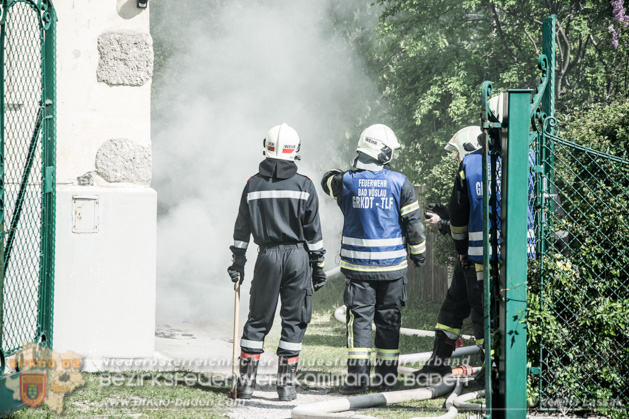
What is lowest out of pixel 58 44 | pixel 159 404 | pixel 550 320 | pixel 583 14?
pixel 159 404

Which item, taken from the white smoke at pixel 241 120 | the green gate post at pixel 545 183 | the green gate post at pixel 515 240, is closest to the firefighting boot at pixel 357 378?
the green gate post at pixel 545 183

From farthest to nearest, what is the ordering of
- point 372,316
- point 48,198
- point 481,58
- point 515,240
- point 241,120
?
point 241,120, point 481,58, point 372,316, point 48,198, point 515,240

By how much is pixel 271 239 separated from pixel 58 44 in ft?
7.74

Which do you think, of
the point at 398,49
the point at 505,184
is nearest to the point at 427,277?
the point at 398,49

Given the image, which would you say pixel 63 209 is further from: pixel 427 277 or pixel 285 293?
pixel 427 277

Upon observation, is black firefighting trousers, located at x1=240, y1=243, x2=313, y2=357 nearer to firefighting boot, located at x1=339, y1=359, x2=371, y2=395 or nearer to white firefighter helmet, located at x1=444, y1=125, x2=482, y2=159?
firefighting boot, located at x1=339, y1=359, x2=371, y2=395

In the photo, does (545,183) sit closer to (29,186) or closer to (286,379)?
(286,379)

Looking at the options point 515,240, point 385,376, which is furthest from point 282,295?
point 515,240

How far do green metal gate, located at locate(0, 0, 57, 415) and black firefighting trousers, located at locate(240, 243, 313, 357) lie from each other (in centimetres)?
145

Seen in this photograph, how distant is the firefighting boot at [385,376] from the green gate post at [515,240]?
2.16m

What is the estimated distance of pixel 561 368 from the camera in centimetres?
434

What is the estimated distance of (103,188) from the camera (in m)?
6.21

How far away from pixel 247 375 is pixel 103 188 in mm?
1929

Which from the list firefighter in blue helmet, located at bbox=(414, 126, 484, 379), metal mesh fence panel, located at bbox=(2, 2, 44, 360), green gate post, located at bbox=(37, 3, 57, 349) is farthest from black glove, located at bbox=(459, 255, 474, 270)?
metal mesh fence panel, located at bbox=(2, 2, 44, 360)
